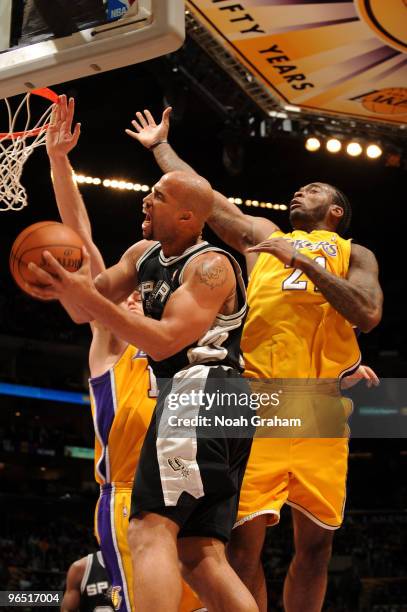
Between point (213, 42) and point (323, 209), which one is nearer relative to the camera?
point (323, 209)

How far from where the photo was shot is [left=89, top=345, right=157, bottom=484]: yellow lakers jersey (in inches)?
175

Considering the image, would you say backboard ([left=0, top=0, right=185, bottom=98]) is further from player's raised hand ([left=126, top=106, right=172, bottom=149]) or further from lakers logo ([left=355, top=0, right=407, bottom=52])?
lakers logo ([left=355, top=0, right=407, bottom=52])

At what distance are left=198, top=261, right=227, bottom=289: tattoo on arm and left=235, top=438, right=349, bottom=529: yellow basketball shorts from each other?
105 cm

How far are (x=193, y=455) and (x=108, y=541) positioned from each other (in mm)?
1202

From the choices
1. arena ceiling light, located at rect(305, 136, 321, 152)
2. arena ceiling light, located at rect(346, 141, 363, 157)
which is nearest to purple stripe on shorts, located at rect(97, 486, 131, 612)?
arena ceiling light, located at rect(305, 136, 321, 152)

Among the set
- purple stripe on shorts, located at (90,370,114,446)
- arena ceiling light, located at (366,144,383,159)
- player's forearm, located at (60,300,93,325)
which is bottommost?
arena ceiling light, located at (366,144,383,159)

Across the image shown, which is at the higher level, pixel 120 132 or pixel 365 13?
pixel 365 13

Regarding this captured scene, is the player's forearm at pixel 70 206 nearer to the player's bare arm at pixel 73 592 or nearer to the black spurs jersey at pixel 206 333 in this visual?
the black spurs jersey at pixel 206 333

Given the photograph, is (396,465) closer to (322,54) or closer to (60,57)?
(322,54)

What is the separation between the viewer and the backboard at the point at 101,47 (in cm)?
343

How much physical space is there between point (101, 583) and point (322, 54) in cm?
489

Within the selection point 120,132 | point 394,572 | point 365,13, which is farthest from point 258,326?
point 394,572

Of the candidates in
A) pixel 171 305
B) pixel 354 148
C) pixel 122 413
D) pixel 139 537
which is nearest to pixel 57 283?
pixel 171 305

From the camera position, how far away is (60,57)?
362 centimetres
